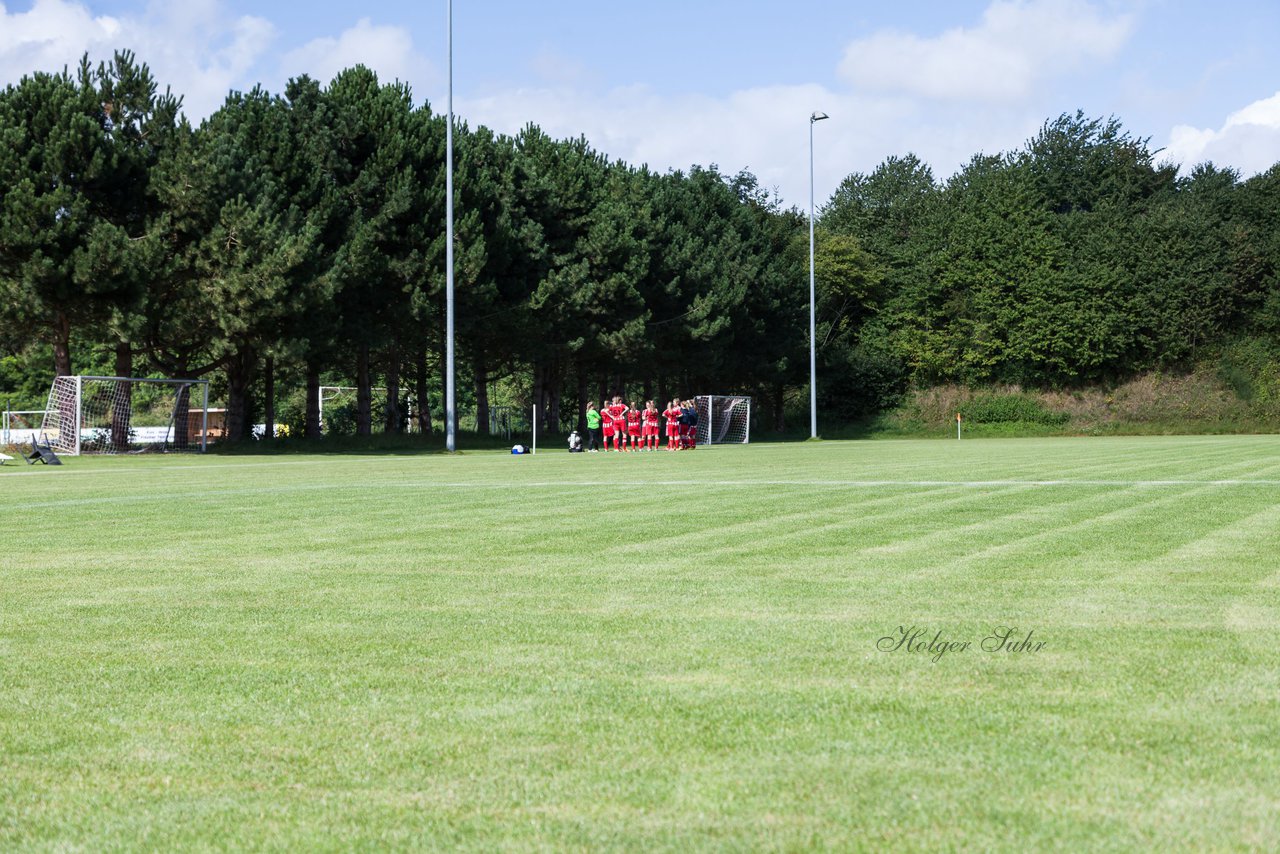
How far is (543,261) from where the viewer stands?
5312 centimetres

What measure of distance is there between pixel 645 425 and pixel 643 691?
42.2 meters

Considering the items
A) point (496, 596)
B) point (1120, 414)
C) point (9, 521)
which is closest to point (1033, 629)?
point (496, 596)

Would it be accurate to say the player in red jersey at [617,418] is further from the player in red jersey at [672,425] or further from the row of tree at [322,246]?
the row of tree at [322,246]

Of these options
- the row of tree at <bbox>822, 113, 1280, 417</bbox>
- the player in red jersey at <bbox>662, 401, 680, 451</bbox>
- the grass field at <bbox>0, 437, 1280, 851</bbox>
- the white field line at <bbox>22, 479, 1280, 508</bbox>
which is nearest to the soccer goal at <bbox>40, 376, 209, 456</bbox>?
the player in red jersey at <bbox>662, 401, 680, 451</bbox>

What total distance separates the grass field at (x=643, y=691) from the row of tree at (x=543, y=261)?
30163 millimetres

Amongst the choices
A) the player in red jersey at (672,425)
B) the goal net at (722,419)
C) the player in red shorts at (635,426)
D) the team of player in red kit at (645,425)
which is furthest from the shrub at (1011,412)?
the player in red jersey at (672,425)

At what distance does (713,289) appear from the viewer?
2530 inches

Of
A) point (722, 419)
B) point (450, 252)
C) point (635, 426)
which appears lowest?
point (635, 426)

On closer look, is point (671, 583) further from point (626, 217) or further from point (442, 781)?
point (626, 217)

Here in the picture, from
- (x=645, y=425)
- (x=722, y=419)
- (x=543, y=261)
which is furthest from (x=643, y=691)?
(x=722, y=419)

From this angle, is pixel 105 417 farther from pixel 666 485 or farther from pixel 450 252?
pixel 666 485

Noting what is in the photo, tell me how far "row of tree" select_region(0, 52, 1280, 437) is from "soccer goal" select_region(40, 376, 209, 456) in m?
1.37

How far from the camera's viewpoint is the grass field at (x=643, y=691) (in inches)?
137

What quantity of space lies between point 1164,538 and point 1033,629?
15.9ft
